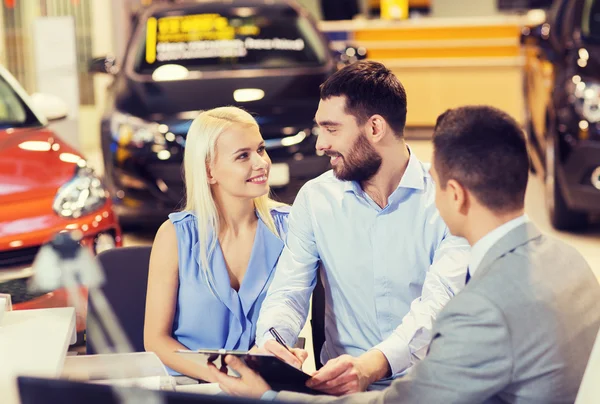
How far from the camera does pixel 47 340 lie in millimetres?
2117

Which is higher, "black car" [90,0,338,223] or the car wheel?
"black car" [90,0,338,223]

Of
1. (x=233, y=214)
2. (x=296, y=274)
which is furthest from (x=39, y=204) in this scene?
(x=296, y=274)

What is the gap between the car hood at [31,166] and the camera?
3771 mm

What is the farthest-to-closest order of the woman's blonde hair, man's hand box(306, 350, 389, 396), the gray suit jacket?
the woman's blonde hair, man's hand box(306, 350, 389, 396), the gray suit jacket

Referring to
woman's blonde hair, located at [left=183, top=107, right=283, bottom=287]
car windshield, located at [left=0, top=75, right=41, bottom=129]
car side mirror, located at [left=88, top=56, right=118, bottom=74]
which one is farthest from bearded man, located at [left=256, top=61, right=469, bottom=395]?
car side mirror, located at [left=88, top=56, right=118, bottom=74]

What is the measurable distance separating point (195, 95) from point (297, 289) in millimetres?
3259

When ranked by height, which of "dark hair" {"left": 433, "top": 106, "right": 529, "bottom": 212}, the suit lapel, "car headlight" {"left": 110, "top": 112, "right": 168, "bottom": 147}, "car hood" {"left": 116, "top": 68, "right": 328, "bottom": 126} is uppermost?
"dark hair" {"left": 433, "top": 106, "right": 529, "bottom": 212}

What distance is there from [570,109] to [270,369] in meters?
3.88

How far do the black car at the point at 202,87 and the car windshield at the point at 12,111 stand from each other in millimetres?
837

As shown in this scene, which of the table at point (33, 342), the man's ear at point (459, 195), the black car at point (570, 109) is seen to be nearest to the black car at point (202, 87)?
the black car at point (570, 109)

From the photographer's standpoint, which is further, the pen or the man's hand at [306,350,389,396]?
the pen

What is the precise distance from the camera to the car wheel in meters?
5.67

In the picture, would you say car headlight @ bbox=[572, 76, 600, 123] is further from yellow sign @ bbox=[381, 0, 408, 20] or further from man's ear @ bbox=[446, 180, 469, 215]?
yellow sign @ bbox=[381, 0, 408, 20]

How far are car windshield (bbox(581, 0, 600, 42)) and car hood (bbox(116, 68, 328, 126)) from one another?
62.3 inches
